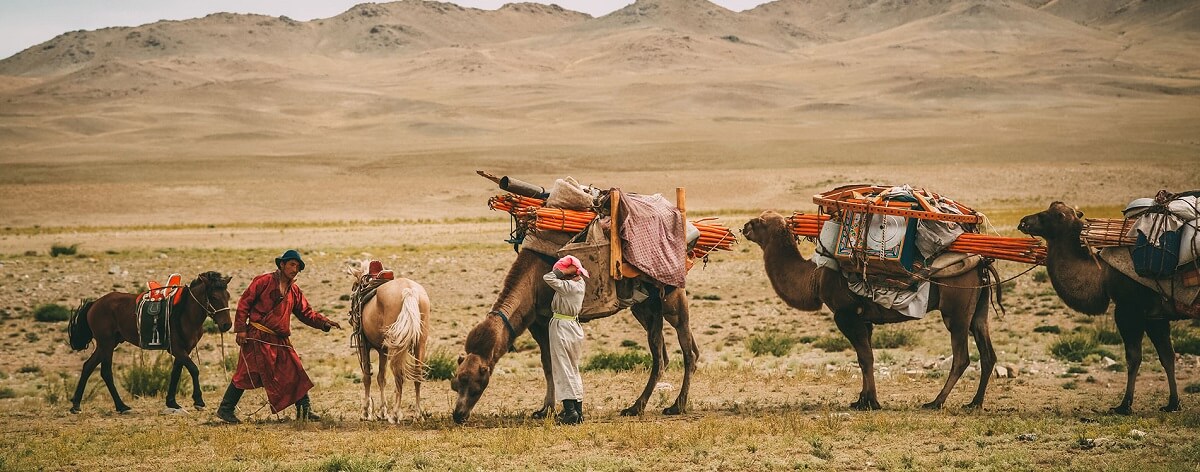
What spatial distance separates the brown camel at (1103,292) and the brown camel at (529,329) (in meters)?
3.58

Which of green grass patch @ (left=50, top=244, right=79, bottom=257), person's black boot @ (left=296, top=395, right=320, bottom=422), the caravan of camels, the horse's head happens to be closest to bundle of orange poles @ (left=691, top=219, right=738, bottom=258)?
the caravan of camels

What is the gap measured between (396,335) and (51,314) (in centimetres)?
939

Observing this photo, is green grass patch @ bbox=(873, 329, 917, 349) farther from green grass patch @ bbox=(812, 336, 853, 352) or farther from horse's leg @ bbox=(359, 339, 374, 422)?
horse's leg @ bbox=(359, 339, 374, 422)

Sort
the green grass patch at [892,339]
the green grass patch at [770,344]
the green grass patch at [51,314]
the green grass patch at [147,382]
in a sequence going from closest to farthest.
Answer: the green grass patch at [147,382]
the green grass patch at [770,344]
the green grass patch at [892,339]
the green grass patch at [51,314]

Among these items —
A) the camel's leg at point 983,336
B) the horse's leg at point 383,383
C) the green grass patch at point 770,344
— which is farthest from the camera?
the green grass patch at point 770,344

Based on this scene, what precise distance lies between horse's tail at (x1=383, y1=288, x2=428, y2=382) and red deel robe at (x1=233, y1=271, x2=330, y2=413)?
985 mm

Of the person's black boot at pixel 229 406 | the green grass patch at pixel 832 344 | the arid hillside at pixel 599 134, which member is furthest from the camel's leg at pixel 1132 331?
the arid hillside at pixel 599 134

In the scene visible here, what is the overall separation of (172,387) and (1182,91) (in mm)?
142074

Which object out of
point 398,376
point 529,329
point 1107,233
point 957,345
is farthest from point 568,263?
point 1107,233

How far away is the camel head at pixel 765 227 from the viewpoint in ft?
40.0

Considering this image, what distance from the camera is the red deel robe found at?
11.1m

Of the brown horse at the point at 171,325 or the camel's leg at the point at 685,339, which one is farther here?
the brown horse at the point at 171,325

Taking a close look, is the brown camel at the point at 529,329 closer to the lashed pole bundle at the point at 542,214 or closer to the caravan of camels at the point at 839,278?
the caravan of camels at the point at 839,278

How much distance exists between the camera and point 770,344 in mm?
15852
